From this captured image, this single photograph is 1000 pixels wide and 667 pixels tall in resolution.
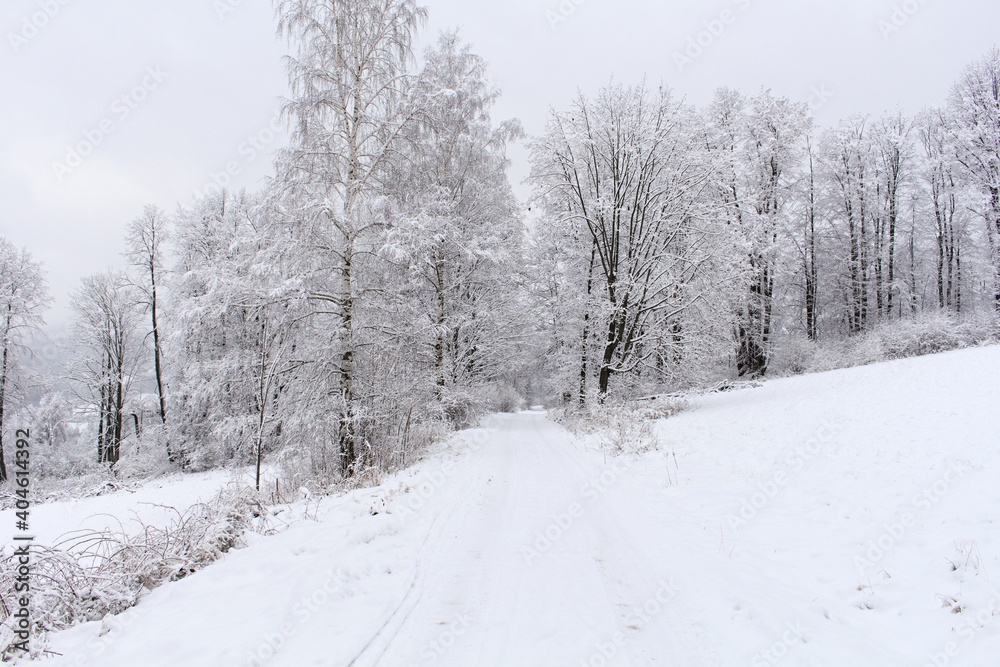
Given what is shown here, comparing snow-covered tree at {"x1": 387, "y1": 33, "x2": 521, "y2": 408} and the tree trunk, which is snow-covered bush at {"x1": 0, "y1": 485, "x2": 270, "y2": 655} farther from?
the tree trunk

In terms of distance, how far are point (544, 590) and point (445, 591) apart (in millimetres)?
872

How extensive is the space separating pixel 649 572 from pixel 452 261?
12.5 meters

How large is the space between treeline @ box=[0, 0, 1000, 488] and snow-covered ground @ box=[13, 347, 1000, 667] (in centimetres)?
383

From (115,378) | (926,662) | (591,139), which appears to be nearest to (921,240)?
(591,139)

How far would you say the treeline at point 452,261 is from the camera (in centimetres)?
Answer: 866

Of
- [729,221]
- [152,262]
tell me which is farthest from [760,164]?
[152,262]

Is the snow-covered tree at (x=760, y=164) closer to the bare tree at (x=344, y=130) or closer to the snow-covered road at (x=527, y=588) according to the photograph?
the bare tree at (x=344, y=130)

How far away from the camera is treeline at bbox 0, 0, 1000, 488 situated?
8664 mm

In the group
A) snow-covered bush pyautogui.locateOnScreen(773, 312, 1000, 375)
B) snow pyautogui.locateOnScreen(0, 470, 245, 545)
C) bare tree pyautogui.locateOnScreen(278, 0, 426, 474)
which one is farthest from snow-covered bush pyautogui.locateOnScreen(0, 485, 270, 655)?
snow-covered bush pyautogui.locateOnScreen(773, 312, 1000, 375)

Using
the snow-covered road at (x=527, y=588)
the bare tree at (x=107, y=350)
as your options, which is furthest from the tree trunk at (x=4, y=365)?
the snow-covered road at (x=527, y=588)

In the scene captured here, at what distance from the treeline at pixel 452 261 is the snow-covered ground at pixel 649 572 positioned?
3.83 metres

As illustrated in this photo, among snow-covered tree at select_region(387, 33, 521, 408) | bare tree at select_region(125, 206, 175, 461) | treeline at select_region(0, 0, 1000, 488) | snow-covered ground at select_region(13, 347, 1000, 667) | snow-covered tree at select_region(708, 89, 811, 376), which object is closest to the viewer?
snow-covered ground at select_region(13, 347, 1000, 667)

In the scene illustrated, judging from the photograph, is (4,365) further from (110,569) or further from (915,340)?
(915,340)

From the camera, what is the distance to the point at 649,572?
4.01 meters
